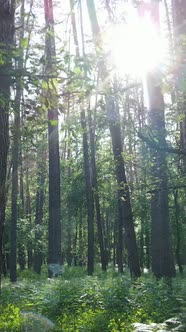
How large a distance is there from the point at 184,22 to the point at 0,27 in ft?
9.57

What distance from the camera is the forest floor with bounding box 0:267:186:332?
610 cm

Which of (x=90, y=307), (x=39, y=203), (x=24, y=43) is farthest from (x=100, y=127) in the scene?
(x=39, y=203)

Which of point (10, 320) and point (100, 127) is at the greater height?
point (100, 127)

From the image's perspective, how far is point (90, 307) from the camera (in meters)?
7.48

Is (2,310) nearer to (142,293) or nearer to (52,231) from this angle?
(142,293)

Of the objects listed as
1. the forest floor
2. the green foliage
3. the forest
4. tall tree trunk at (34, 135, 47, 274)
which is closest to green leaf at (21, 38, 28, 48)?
the forest

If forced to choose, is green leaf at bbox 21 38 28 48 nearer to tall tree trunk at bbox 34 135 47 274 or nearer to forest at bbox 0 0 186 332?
forest at bbox 0 0 186 332

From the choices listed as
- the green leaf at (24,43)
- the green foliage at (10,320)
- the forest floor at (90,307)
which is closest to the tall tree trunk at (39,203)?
the forest floor at (90,307)

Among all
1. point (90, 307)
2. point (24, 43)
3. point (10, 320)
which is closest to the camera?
point (24, 43)

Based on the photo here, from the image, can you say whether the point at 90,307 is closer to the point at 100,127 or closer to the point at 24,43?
the point at 100,127

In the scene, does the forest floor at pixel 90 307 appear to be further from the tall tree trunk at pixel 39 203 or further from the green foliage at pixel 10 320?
the tall tree trunk at pixel 39 203

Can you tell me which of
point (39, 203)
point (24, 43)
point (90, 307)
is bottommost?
point (90, 307)

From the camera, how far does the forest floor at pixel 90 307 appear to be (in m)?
6.10

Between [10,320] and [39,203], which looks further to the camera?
[39,203]
